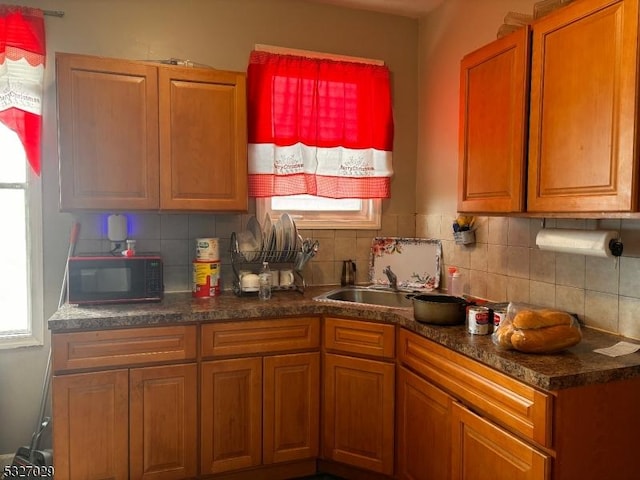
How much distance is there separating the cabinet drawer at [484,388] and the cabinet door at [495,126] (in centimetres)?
64

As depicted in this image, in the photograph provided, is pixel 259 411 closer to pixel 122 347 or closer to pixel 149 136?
pixel 122 347

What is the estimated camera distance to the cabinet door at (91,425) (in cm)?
196

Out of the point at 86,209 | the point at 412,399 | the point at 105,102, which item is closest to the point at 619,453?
the point at 412,399

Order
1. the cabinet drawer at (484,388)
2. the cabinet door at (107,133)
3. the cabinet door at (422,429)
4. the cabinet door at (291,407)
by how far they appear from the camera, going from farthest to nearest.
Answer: the cabinet door at (291,407) → the cabinet door at (107,133) → the cabinet door at (422,429) → the cabinet drawer at (484,388)

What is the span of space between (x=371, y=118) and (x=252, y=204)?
0.92 metres

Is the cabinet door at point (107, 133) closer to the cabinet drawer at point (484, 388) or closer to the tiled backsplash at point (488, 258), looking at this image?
the tiled backsplash at point (488, 258)

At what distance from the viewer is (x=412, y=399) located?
2.09m

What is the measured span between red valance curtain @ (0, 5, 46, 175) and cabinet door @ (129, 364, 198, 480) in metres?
1.27

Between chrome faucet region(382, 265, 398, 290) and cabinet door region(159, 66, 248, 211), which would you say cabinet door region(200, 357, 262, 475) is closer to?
cabinet door region(159, 66, 248, 211)

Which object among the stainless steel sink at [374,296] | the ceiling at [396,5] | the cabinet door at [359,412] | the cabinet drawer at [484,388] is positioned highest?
the ceiling at [396,5]

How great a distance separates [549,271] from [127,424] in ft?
6.54

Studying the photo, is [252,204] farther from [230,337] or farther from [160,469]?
[160,469]

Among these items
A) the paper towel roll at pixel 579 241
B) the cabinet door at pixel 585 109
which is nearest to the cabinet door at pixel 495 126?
the cabinet door at pixel 585 109

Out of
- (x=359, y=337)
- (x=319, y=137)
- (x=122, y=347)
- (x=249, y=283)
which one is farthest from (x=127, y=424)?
(x=319, y=137)
